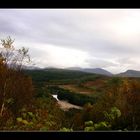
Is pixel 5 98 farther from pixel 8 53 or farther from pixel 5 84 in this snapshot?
pixel 8 53

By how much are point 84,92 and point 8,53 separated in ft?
20.9

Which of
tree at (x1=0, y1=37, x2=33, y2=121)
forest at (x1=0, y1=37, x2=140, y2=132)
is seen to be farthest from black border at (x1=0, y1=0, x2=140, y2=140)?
tree at (x1=0, y1=37, x2=33, y2=121)

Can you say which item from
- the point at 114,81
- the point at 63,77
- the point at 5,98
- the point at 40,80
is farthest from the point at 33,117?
the point at 63,77

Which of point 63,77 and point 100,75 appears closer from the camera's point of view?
point 100,75
